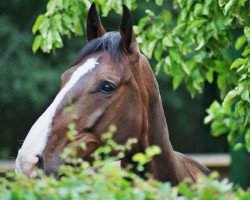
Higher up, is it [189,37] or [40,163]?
[189,37]

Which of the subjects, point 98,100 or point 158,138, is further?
point 158,138

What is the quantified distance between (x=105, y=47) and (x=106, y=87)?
0.33 m

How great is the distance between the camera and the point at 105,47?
5.94 meters

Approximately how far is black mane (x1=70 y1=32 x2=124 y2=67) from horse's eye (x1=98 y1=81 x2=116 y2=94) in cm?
22

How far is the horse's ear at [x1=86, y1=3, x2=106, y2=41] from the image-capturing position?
6336 millimetres

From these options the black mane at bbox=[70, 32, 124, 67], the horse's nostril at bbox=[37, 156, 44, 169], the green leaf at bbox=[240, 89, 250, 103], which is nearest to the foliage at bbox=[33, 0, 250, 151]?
the green leaf at bbox=[240, 89, 250, 103]

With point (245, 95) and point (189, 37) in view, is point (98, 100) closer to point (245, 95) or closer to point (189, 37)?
point (245, 95)

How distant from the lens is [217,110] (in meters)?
8.27

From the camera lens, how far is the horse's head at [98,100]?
17.7 ft

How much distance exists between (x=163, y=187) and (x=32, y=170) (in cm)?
197

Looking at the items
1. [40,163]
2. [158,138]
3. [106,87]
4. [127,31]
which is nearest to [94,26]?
[127,31]

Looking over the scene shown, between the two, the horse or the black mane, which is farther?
the black mane

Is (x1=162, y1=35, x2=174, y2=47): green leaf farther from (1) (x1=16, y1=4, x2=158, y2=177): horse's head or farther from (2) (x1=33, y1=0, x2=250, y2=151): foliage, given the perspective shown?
(1) (x1=16, y1=4, x2=158, y2=177): horse's head

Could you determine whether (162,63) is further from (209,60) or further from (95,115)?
(95,115)
